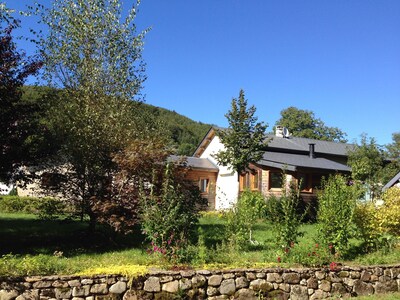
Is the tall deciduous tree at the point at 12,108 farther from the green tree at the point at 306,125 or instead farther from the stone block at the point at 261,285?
the green tree at the point at 306,125

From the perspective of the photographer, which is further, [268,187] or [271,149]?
[271,149]

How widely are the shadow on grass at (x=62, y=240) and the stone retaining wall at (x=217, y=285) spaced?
3.83m

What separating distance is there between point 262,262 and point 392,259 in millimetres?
3230

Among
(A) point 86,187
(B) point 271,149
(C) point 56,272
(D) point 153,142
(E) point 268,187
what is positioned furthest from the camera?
(B) point 271,149

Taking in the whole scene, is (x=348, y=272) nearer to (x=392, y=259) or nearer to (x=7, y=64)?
(x=392, y=259)

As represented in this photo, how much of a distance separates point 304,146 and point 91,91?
22.5 m

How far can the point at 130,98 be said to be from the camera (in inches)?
537

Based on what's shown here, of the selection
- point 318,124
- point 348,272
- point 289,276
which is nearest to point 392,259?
point 348,272

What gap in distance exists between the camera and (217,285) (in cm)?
724

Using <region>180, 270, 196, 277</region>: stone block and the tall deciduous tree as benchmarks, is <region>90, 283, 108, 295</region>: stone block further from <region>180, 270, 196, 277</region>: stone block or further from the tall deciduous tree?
the tall deciduous tree

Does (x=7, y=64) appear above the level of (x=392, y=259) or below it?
above

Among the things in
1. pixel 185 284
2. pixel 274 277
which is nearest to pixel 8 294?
pixel 185 284

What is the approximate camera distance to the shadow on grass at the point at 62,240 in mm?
10656

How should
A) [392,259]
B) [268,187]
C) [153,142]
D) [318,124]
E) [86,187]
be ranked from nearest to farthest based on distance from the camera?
[392,259], [153,142], [86,187], [268,187], [318,124]
